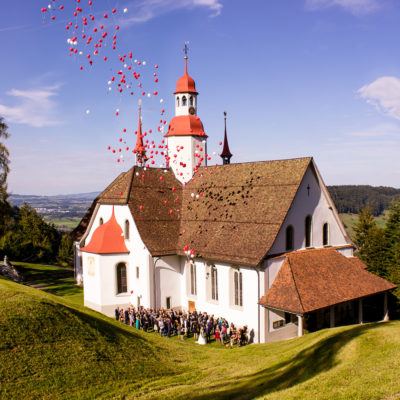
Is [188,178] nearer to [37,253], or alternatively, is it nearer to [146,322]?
[146,322]

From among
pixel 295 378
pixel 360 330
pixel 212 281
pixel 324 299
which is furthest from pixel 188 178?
pixel 295 378

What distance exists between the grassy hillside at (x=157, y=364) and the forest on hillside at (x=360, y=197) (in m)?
123

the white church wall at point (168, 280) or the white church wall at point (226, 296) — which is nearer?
the white church wall at point (226, 296)

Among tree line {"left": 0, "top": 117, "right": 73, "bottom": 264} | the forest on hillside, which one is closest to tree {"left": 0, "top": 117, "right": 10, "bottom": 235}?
tree line {"left": 0, "top": 117, "right": 73, "bottom": 264}

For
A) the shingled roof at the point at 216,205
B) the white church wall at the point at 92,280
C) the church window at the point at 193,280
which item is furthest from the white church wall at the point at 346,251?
the white church wall at the point at 92,280

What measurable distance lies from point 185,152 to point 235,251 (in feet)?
50.0

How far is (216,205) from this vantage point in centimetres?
3272

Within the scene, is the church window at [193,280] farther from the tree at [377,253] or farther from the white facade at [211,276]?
the tree at [377,253]

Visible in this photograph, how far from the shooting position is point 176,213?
35.0m

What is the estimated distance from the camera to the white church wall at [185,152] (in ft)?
129

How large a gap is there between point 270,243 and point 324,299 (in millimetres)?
4780

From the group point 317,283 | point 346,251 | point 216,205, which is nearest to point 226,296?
point 317,283

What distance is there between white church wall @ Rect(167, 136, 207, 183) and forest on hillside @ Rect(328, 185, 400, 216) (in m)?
103

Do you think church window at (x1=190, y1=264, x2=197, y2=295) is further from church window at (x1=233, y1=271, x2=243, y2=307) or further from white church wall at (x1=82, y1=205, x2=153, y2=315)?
church window at (x1=233, y1=271, x2=243, y2=307)
